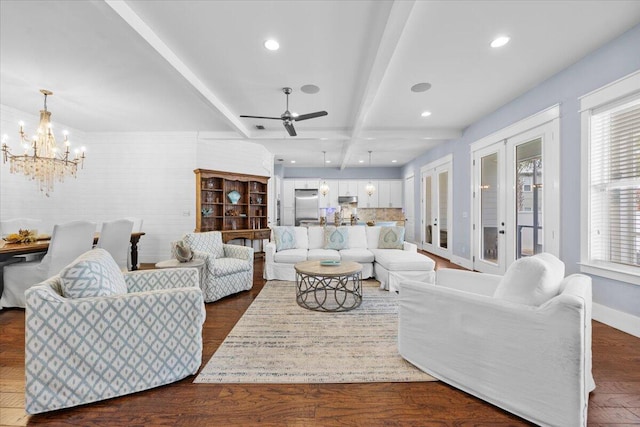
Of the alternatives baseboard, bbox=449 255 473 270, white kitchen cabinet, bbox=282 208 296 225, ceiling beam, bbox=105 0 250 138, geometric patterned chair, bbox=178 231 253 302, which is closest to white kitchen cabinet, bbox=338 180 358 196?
white kitchen cabinet, bbox=282 208 296 225

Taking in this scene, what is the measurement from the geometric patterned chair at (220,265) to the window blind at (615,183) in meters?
4.00

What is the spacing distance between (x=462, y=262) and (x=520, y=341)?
4.34 m

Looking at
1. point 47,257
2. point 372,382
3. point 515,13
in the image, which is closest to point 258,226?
point 47,257

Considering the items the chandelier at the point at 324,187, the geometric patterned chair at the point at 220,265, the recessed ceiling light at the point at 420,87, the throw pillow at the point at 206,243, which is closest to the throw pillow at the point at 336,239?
the geometric patterned chair at the point at 220,265

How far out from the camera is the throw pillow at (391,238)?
4609 mm

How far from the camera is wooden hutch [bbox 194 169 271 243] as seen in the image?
19.0 ft

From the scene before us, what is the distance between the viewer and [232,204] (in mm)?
6332

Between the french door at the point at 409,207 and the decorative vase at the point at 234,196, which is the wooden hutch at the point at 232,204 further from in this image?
the french door at the point at 409,207

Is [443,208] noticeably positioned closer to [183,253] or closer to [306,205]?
[306,205]

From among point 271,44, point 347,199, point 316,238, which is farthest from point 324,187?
point 271,44

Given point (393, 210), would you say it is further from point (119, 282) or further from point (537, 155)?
point (119, 282)

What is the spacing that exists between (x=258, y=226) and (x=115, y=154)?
10.8ft

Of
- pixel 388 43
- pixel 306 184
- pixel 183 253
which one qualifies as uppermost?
pixel 388 43

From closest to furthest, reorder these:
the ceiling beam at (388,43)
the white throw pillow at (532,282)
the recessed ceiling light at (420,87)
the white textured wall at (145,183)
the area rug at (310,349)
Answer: the white throw pillow at (532,282), the area rug at (310,349), the ceiling beam at (388,43), the recessed ceiling light at (420,87), the white textured wall at (145,183)
